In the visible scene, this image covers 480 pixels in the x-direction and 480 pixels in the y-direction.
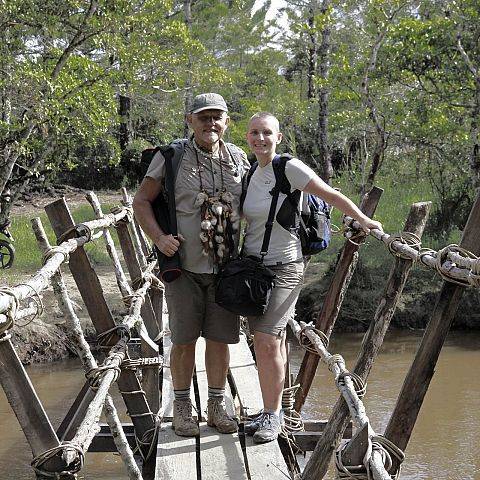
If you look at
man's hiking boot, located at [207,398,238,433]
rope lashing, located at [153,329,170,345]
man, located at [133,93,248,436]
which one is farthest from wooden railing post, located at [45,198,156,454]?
rope lashing, located at [153,329,170,345]

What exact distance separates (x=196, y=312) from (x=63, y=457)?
1203 millimetres

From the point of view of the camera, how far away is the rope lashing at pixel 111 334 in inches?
160

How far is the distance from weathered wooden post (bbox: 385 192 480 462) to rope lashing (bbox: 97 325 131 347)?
1.62 m

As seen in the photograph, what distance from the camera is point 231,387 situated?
4.78 metres

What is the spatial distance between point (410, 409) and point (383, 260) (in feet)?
29.7

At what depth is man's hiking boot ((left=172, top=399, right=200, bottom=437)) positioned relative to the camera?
147 inches

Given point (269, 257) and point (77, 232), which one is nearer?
point (269, 257)

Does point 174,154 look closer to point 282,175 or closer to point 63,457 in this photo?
point 282,175

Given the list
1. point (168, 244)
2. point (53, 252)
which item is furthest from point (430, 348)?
point (53, 252)

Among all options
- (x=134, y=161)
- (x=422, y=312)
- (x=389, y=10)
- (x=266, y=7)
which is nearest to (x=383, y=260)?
(x=422, y=312)

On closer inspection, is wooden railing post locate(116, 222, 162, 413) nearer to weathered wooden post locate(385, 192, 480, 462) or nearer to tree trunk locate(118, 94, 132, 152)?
weathered wooden post locate(385, 192, 480, 462)

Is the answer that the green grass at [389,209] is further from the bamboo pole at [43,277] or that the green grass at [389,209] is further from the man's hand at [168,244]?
the man's hand at [168,244]

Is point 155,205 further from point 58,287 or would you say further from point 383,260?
point 383,260

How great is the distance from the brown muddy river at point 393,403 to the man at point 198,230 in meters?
3.30
